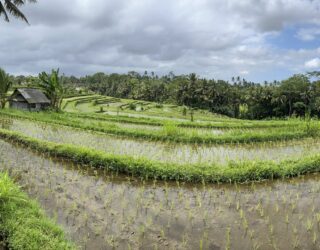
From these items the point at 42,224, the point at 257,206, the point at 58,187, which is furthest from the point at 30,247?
the point at 257,206

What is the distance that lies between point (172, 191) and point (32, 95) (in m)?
22.2

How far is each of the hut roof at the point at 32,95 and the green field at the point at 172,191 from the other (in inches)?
562

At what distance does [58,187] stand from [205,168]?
362cm

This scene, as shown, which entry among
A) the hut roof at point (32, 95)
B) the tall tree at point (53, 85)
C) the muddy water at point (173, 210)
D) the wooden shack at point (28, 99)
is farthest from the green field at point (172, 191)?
the wooden shack at point (28, 99)

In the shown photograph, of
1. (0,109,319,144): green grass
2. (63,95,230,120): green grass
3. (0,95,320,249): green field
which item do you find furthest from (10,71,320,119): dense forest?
(0,95,320,249): green field

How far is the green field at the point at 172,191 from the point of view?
5516 mm

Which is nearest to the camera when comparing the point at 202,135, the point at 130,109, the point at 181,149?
the point at 181,149

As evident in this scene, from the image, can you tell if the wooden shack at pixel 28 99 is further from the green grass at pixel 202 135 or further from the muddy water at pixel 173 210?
the muddy water at pixel 173 210

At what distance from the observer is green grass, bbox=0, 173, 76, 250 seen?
188 inches

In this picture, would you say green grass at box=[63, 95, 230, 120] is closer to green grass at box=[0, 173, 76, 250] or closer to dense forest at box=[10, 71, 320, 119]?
dense forest at box=[10, 71, 320, 119]

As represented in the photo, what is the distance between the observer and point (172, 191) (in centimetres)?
757

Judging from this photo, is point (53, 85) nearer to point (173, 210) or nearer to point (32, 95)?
point (32, 95)

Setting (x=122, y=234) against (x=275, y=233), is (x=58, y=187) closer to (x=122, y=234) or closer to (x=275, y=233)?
(x=122, y=234)

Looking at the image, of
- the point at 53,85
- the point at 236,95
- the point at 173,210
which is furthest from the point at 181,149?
the point at 236,95
